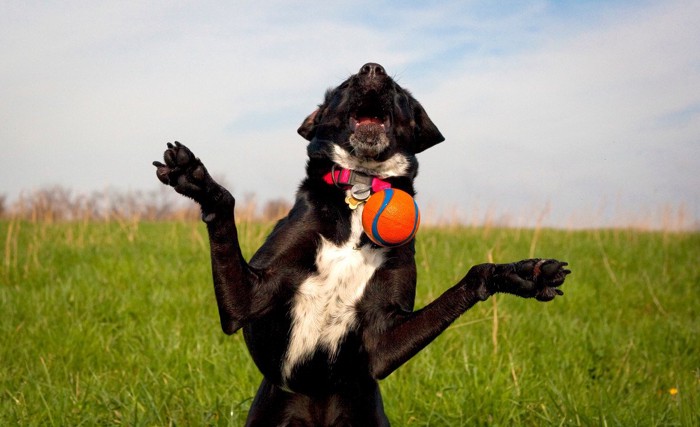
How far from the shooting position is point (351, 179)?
3090 millimetres

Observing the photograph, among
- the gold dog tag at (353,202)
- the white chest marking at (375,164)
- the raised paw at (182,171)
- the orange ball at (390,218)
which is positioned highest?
the white chest marking at (375,164)

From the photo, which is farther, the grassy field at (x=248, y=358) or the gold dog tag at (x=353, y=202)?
the grassy field at (x=248, y=358)

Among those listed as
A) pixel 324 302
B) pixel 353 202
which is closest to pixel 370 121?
pixel 353 202

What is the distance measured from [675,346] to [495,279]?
4.82 meters

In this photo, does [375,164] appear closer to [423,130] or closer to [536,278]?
[423,130]

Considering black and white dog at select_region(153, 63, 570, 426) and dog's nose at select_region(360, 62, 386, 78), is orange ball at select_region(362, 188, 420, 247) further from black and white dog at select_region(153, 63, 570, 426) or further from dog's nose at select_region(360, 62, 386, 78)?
dog's nose at select_region(360, 62, 386, 78)

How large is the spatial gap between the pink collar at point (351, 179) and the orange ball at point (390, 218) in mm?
191

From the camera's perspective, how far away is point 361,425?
296 centimetres

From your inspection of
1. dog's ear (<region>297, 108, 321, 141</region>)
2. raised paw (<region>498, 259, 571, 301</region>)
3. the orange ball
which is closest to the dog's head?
dog's ear (<region>297, 108, 321, 141</region>)

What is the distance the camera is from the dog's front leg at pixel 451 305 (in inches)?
100

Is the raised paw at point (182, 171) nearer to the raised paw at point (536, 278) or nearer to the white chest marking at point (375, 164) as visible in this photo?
the white chest marking at point (375, 164)

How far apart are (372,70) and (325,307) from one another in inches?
49.6

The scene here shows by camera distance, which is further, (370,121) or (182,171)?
(370,121)

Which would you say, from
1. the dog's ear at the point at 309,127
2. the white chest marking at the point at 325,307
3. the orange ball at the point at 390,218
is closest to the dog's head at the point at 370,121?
the dog's ear at the point at 309,127
